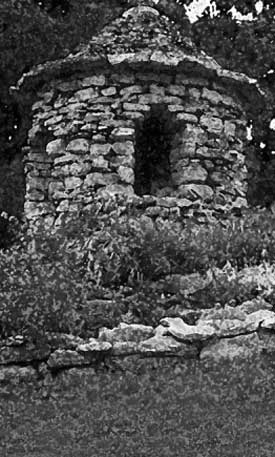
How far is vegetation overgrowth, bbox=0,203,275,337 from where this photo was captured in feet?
33.3

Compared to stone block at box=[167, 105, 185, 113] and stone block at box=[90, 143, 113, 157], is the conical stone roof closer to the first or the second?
stone block at box=[167, 105, 185, 113]

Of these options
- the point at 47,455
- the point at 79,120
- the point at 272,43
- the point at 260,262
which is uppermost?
the point at 272,43

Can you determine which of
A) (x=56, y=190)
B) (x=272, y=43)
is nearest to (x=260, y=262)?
(x=56, y=190)

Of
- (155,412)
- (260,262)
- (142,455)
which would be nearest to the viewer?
(142,455)

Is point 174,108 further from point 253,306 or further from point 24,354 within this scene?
point 24,354

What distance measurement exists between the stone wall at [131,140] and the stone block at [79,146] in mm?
13

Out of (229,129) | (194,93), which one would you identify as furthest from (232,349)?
(229,129)

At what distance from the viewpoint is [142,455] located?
7.23 m

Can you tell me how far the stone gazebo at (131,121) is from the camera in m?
14.1

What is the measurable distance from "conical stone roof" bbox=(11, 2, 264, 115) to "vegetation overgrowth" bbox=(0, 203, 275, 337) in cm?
255

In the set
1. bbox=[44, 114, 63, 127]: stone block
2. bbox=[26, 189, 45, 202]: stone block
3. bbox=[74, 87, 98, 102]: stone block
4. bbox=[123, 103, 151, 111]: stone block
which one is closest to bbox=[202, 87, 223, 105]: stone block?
bbox=[123, 103, 151, 111]: stone block

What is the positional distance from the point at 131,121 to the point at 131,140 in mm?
261

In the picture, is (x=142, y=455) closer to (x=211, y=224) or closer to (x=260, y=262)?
(x=260, y=262)

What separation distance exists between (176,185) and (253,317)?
460 cm
